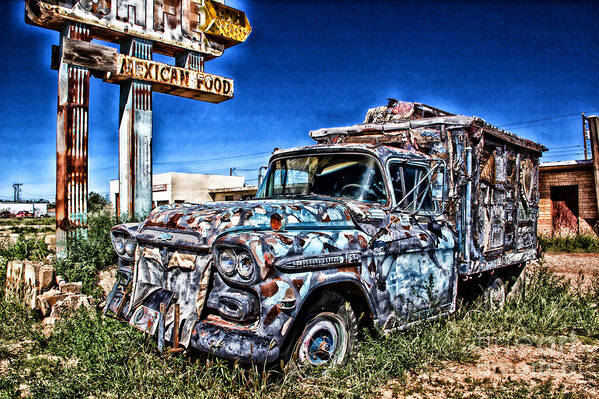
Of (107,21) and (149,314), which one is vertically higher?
(107,21)

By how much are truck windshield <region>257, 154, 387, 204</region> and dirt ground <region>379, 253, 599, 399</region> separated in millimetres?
1657

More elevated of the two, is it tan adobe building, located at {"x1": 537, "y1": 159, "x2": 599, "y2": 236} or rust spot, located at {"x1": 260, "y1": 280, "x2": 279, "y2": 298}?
tan adobe building, located at {"x1": 537, "y1": 159, "x2": 599, "y2": 236}

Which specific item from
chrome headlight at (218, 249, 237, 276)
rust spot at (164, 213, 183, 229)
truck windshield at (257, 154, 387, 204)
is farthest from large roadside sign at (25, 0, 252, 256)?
chrome headlight at (218, 249, 237, 276)

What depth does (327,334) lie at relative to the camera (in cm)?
370

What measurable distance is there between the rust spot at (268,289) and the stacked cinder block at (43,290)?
10.5 feet

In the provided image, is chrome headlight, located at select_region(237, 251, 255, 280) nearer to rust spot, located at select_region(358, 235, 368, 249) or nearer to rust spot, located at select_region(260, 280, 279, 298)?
rust spot, located at select_region(260, 280, 279, 298)

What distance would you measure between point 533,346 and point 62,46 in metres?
8.33

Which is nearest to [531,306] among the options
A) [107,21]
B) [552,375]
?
[552,375]

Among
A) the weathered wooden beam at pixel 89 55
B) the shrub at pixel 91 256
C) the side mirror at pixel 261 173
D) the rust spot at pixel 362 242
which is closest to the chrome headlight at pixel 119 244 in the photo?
the side mirror at pixel 261 173

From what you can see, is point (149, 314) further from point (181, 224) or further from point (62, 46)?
point (62, 46)

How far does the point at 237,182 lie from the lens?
135 feet

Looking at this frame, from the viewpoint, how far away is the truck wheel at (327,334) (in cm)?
346

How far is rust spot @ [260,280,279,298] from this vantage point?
10.3ft

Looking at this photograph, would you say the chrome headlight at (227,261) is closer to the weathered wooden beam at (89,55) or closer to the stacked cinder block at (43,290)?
the stacked cinder block at (43,290)
